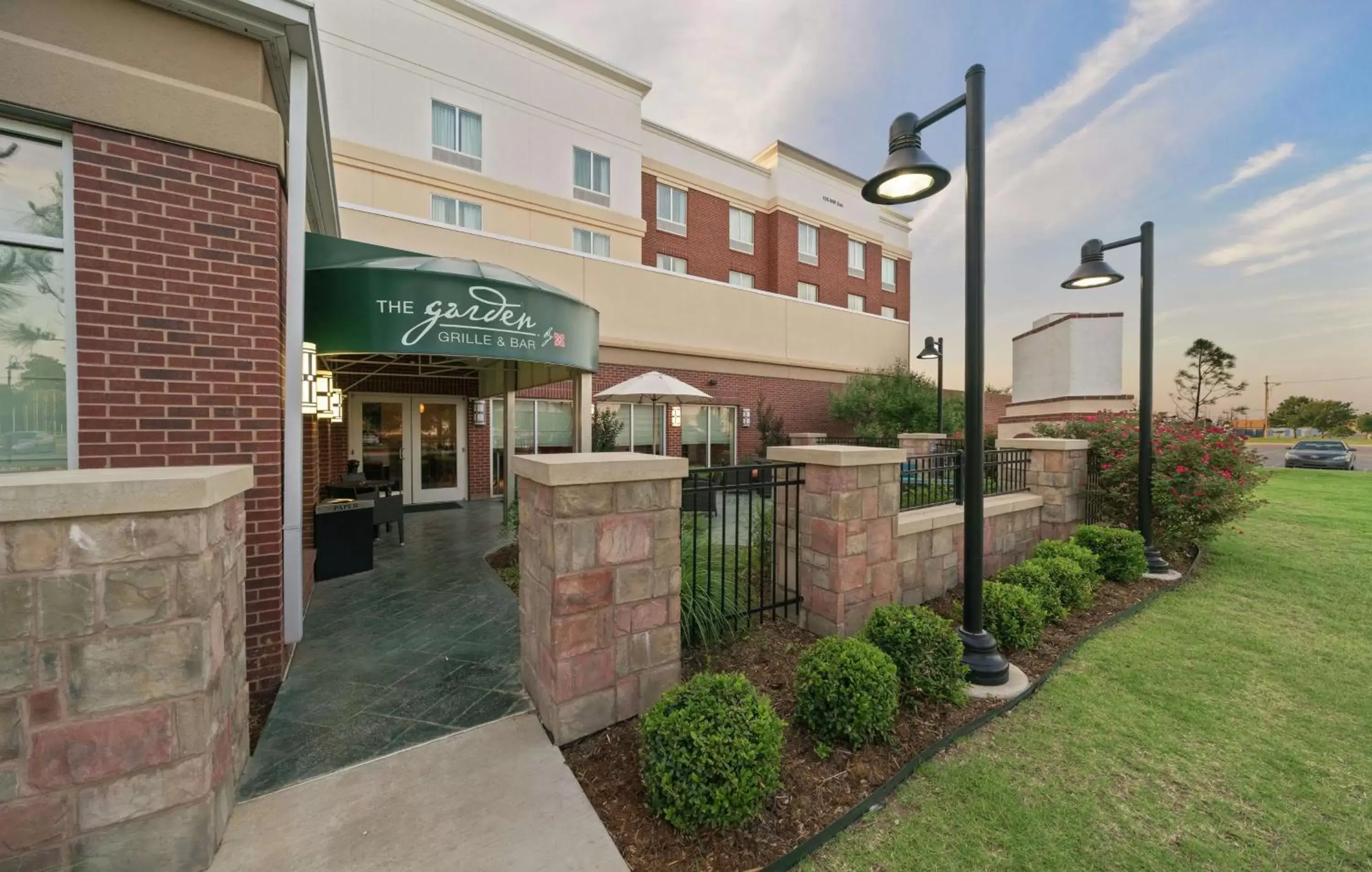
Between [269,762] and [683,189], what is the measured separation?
18.9 meters

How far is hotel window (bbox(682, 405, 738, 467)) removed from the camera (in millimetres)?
15336

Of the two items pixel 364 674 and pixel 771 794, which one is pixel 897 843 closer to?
pixel 771 794

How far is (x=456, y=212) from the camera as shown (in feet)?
43.0

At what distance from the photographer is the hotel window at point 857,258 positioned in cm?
2258

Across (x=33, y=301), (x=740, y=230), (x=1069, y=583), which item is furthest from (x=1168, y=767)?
(x=740, y=230)

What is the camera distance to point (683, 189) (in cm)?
1809

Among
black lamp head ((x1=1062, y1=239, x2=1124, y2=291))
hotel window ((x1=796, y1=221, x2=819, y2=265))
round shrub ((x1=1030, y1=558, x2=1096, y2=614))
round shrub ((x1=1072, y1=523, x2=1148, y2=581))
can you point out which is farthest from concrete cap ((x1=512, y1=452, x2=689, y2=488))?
hotel window ((x1=796, y1=221, x2=819, y2=265))

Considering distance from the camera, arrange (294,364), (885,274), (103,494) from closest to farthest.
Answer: (103,494), (294,364), (885,274)

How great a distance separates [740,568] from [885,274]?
22.8 meters

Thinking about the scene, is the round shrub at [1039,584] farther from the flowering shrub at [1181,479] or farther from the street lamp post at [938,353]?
the street lamp post at [938,353]

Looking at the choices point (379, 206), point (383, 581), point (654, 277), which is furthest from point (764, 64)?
point (383, 581)

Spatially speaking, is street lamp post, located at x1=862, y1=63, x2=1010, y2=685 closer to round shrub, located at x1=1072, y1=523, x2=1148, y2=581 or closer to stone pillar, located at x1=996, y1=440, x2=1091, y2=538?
round shrub, located at x1=1072, y1=523, x2=1148, y2=581

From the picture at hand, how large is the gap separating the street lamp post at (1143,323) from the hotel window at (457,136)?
44.6ft

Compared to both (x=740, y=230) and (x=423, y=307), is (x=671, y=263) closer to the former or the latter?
(x=740, y=230)
